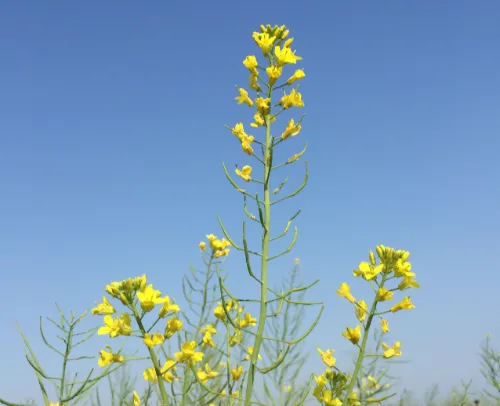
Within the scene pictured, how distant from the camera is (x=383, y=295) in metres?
2.64

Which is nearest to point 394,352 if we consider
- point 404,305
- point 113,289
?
point 404,305

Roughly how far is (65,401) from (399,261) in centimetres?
189

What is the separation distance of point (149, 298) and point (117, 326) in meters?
0.18

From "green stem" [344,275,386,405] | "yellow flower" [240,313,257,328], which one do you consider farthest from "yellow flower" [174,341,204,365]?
"yellow flower" [240,313,257,328]

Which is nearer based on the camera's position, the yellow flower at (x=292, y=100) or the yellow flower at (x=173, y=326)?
the yellow flower at (x=173, y=326)

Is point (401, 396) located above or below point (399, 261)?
below

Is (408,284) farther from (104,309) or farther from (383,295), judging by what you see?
(104,309)

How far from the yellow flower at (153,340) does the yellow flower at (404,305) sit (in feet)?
4.42

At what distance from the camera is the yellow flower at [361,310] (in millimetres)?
2640

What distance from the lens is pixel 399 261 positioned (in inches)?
107

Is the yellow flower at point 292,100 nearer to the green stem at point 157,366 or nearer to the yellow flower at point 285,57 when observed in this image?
the yellow flower at point 285,57

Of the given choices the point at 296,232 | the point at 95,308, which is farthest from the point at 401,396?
the point at 95,308

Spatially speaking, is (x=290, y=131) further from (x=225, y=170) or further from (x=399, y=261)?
(x=399, y=261)

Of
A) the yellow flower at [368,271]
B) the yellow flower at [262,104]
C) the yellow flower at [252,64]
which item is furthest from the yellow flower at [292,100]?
A: the yellow flower at [368,271]
